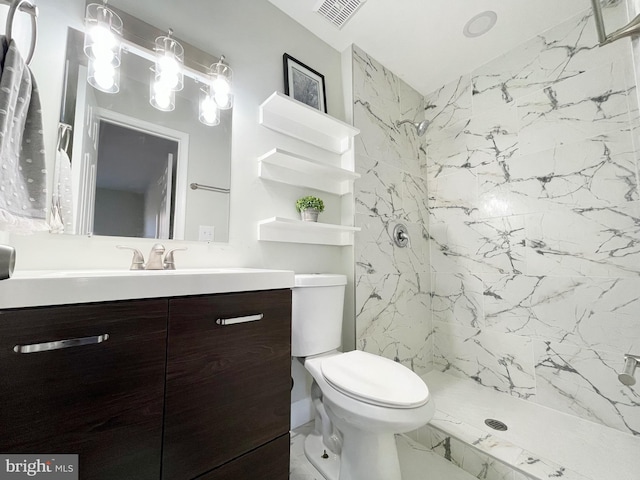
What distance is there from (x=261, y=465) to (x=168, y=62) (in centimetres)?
162

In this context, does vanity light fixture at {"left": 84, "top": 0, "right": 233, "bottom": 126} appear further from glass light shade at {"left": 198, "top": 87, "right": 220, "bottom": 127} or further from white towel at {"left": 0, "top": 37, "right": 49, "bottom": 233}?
white towel at {"left": 0, "top": 37, "right": 49, "bottom": 233}

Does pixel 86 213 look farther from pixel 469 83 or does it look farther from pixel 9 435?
pixel 469 83

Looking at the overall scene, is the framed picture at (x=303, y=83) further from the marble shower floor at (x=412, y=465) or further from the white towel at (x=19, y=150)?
the marble shower floor at (x=412, y=465)

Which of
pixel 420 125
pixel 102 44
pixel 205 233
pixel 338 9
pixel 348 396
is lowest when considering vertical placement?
pixel 348 396

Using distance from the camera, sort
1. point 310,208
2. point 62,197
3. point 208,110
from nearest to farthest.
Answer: point 62,197 → point 208,110 → point 310,208

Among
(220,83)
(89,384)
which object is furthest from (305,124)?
(89,384)

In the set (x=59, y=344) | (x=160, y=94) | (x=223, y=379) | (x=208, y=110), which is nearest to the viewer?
(x=59, y=344)

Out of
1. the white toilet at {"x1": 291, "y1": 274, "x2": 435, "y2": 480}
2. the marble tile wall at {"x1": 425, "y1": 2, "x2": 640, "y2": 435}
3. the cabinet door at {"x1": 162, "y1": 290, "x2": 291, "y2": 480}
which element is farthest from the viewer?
the marble tile wall at {"x1": 425, "y1": 2, "x2": 640, "y2": 435}

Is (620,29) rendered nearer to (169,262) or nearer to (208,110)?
(208,110)

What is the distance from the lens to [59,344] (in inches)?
21.0

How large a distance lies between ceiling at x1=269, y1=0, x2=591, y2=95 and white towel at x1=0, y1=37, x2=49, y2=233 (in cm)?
147

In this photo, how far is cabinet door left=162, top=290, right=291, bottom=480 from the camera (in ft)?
2.22

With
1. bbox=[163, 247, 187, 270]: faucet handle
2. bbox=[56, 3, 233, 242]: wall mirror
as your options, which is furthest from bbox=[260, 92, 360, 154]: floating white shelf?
bbox=[163, 247, 187, 270]: faucet handle

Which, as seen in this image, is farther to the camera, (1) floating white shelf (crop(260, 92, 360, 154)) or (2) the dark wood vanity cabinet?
(1) floating white shelf (crop(260, 92, 360, 154))
